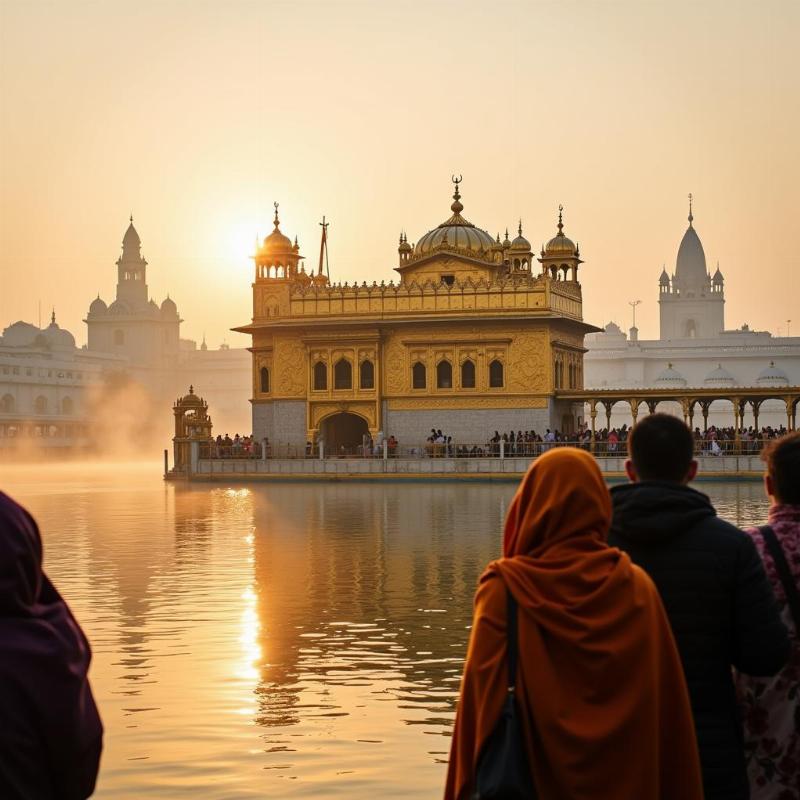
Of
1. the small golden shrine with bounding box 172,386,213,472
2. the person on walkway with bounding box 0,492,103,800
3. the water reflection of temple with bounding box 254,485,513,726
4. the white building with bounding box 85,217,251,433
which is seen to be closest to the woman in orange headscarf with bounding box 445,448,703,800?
the person on walkway with bounding box 0,492,103,800

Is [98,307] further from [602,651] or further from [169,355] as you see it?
[602,651]

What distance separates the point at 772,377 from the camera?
100 meters

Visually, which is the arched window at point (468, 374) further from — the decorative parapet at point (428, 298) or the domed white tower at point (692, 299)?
the domed white tower at point (692, 299)

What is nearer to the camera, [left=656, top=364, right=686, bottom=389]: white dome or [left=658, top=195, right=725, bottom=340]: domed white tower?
[left=656, top=364, right=686, bottom=389]: white dome

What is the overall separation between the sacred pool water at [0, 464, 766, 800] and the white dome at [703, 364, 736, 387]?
2896 inches

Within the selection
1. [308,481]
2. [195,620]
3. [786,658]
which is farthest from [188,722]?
[308,481]

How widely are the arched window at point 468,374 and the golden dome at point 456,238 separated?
4.87 meters

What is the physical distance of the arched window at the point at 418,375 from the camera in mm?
51500

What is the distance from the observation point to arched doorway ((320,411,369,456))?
52.9m

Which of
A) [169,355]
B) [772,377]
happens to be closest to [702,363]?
[772,377]

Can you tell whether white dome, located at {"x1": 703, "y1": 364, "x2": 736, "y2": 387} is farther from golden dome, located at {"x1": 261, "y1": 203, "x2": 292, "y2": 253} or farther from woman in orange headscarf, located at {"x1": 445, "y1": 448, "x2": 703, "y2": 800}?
woman in orange headscarf, located at {"x1": 445, "y1": 448, "x2": 703, "y2": 800}

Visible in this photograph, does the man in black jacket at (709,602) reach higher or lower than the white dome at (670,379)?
lower

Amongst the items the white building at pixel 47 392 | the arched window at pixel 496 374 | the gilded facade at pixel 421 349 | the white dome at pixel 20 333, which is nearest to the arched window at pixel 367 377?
the gilded facade at pixel 421 349

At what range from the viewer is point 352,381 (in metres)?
51.8
